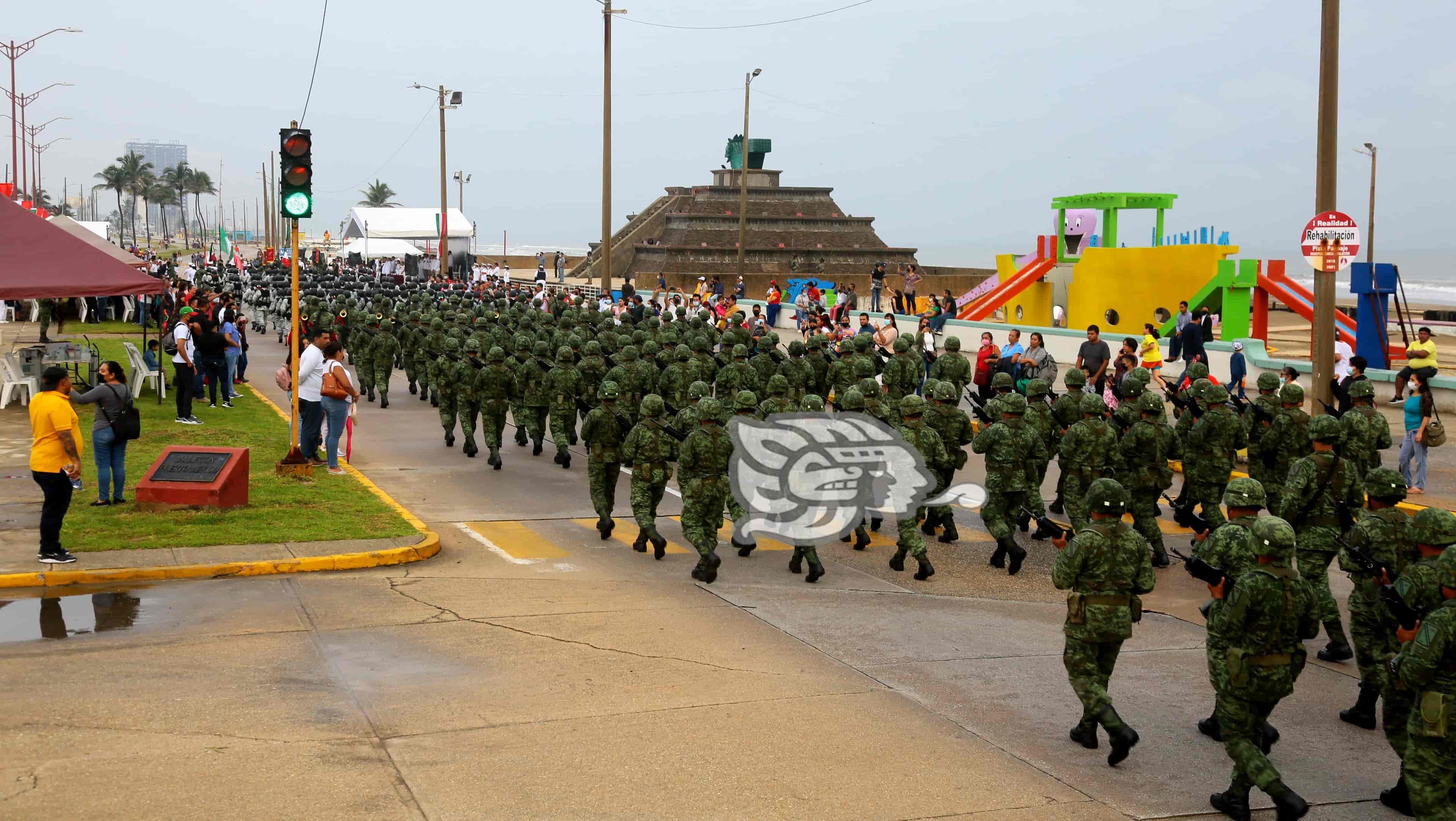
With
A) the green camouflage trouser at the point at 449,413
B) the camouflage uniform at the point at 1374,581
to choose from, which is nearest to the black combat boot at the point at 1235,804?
the camouflage uniform at the point at 1374,581

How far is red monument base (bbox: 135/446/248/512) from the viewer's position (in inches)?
503

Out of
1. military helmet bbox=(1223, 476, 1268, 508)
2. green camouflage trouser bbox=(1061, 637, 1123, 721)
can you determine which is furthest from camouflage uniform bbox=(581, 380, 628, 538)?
military helmet bbox=(1223, 476, 1268, 508)

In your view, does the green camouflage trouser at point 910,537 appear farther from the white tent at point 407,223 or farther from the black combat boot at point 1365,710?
the white tent at point 407,223

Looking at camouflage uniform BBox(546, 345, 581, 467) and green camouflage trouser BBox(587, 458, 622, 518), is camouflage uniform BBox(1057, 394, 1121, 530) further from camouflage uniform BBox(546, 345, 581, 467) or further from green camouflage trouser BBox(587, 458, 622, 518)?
camouflage uniform BBox(546, 345, 581, 467)

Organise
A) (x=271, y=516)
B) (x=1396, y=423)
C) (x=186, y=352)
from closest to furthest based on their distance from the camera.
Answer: (x=271, y=516) < (x=186, y=352) < (x=1396, y=423)

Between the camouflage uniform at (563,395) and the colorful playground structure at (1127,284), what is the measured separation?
52.4 feet

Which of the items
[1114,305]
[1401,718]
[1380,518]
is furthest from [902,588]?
[1114,305]

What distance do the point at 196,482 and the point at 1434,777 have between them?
35.7 feet

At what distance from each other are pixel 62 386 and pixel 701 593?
557cm

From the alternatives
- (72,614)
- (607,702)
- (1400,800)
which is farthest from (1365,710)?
(72,614)

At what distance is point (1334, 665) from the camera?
373 inches

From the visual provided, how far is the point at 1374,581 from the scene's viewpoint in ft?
25.1

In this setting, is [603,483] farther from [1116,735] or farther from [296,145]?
[1116,735]

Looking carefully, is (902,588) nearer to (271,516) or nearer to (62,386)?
(271,516)
